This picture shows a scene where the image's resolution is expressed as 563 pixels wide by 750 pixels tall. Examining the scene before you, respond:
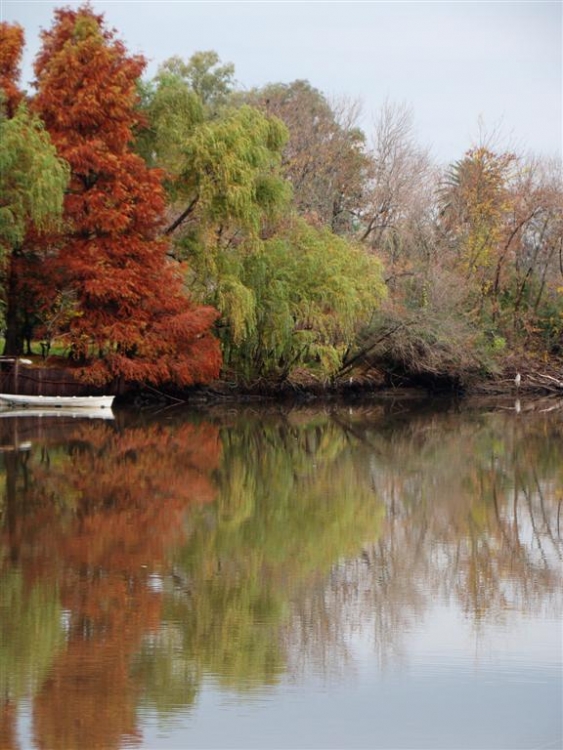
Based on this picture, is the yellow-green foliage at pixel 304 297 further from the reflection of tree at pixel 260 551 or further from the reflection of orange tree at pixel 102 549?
the reflection of tree at pixel 260 551

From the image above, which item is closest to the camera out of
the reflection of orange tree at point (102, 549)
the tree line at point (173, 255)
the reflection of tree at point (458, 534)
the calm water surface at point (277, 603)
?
the calm water surface at point (277, 603)

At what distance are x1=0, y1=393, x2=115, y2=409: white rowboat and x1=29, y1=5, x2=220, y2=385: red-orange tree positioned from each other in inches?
24.6

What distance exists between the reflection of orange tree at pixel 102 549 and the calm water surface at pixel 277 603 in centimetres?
3

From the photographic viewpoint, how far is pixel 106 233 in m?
31.1

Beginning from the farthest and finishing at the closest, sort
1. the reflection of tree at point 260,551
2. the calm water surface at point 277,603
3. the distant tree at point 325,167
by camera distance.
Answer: the distant tree at point 325,167
the reflection of tree at point 260,551
the calm water surface at point 277,603

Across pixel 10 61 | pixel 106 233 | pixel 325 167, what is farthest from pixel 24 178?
pixel 325 167

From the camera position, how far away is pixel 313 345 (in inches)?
1351

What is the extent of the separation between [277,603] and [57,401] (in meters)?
22.2

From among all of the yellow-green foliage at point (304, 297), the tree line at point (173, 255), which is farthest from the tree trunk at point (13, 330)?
the yellow-green foliage at point (304, 297)

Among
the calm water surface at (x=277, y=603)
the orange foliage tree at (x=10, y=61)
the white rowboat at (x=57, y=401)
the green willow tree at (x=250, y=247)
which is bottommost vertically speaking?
the calm water surface at (x=277, y=603)

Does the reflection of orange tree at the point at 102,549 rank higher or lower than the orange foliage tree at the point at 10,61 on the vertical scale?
lower

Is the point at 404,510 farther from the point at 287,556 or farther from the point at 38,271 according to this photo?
the point at 38,271

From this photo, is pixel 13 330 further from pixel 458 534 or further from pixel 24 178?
pixel 458 534

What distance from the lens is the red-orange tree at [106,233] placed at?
30.4 metres
